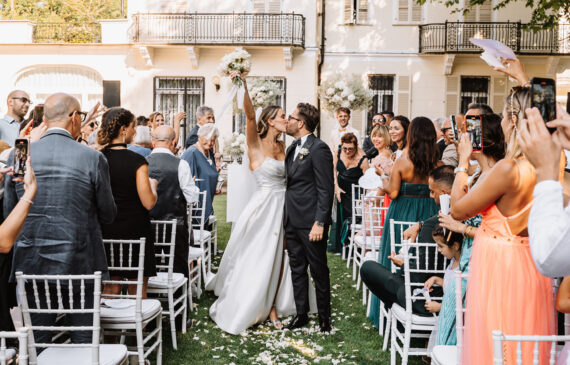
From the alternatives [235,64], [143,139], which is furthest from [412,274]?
[143,139]

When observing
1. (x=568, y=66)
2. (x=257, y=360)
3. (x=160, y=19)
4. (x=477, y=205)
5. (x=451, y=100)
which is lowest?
(x=257, y=360)

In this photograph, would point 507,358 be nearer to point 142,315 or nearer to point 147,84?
point 142,315

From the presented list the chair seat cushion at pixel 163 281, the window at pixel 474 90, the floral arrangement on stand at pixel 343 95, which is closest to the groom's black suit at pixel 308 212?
the chair seat cushion at pixel 163 281

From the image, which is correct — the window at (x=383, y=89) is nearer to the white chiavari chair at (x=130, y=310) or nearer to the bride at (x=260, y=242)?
the bride at (x=260, y=242)

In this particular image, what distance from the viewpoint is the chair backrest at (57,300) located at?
2.86 m

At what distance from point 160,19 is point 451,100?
Result: 10.3 metres

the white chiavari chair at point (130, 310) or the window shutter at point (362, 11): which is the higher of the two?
the window shutter at point (362, 11)

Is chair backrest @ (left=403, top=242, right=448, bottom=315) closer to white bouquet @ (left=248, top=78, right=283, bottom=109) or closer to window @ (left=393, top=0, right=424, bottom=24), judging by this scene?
white bouquet @ (left=248, top=78, right=283, bottom=109)

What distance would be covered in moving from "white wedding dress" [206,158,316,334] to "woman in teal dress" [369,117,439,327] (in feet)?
3.35

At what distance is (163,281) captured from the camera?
4867 millimetres

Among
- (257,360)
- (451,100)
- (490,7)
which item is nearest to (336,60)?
(451,100)

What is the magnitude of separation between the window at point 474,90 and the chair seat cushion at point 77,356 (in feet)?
59.3

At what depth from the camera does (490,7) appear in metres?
19.3

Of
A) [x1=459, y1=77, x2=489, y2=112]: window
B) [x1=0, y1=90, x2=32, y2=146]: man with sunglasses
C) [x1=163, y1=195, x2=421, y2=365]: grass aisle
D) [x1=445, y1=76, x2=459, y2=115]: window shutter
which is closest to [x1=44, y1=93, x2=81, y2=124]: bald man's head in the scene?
[x1=163, y1=195, x2=421, y2=365]: grass aisle
